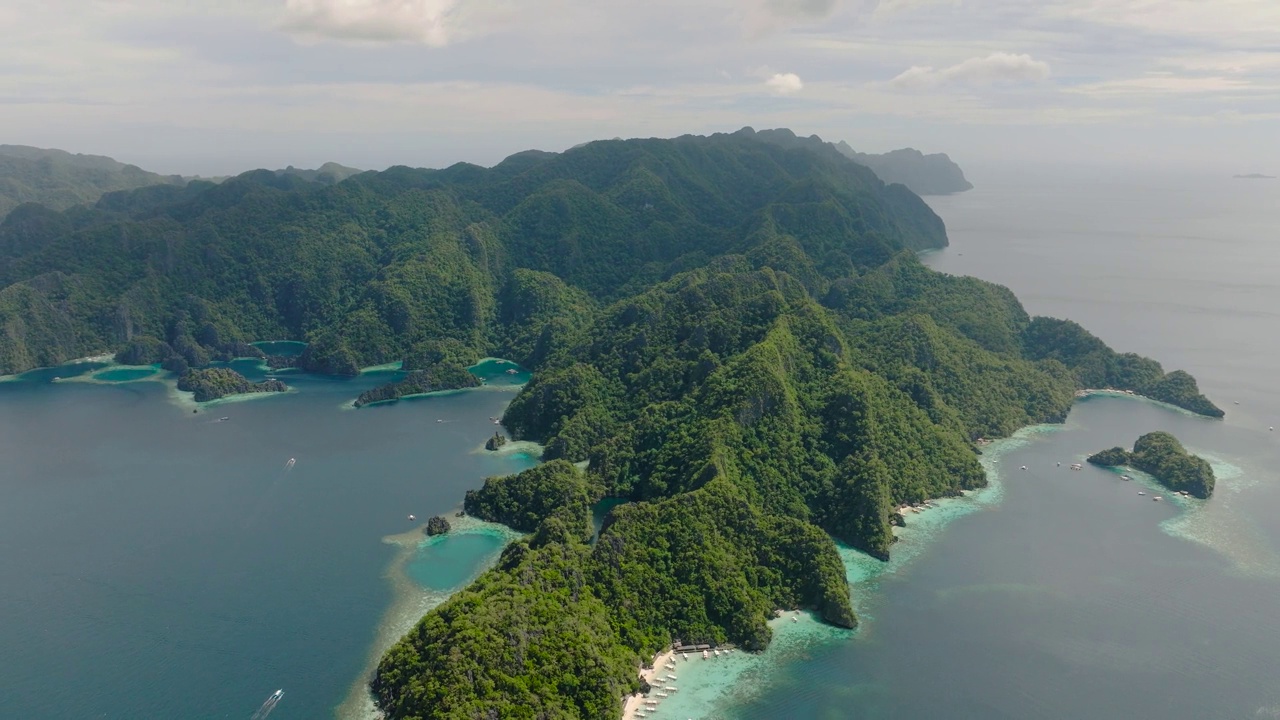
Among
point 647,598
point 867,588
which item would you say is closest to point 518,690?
point 647,598

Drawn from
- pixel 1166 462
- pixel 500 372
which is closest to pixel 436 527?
pixel 500 372

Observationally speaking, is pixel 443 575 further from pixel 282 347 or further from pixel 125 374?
pixel 282 347

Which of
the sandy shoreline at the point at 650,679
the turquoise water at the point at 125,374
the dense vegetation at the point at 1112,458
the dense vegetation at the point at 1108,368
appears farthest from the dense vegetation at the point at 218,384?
the dense vegetation at the point at 1108,368

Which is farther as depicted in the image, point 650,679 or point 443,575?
point 443,575

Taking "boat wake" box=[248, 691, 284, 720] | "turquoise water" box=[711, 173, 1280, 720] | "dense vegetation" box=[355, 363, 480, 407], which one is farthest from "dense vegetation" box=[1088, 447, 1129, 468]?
"dense vegetation" box=[355, 363, 480, 407]

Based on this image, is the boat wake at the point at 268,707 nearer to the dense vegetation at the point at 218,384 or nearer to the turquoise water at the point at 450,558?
the turquoise water at the point at 450,558

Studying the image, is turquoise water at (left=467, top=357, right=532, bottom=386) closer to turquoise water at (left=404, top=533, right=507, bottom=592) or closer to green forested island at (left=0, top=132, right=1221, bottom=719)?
green forested island at (left=0, top=132, right=1221, bottom=719)
